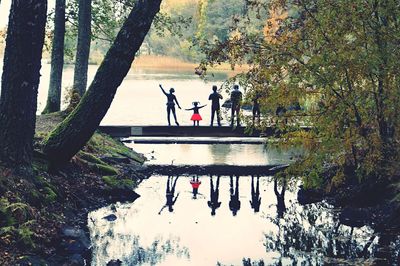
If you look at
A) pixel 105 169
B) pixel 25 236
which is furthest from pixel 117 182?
pixel 25 236

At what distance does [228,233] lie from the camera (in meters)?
17.1

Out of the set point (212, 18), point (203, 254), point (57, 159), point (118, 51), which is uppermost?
point (212, 18)

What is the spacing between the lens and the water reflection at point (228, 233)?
49.1ft

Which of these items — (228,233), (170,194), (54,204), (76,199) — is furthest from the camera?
(170,194)

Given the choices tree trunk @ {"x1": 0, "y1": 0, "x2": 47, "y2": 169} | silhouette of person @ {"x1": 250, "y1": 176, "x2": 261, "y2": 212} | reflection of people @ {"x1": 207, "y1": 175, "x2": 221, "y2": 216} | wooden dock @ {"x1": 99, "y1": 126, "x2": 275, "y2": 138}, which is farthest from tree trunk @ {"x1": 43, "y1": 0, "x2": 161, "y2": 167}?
wooden dock @ {"x1": 99, "y1": 126, "x2": 275, "y2": 138}

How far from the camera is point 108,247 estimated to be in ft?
50.4

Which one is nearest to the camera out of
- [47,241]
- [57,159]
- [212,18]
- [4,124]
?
[47,241]

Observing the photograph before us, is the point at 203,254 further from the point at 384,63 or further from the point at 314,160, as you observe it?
the point at 384,63

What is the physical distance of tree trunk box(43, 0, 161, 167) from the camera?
1630 centimetres

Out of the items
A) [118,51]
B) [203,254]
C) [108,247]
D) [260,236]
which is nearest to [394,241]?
[260,236]

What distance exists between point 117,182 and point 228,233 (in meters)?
5.19

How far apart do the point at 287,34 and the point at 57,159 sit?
24.2ft

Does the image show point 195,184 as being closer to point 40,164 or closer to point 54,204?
point 40,164

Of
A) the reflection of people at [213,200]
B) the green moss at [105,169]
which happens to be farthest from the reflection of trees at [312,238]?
the green moss at [105,169]
